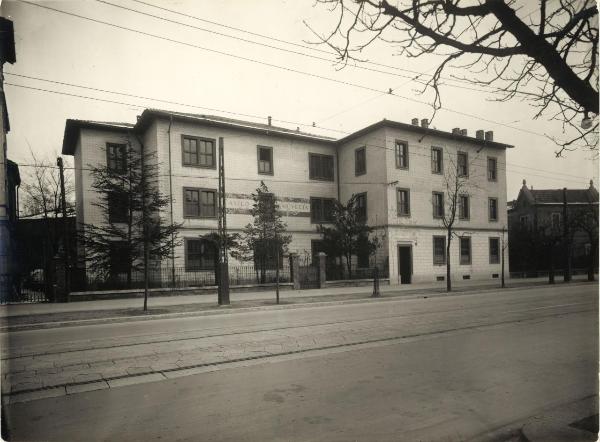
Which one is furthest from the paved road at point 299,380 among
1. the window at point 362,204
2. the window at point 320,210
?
the window at point 320,210

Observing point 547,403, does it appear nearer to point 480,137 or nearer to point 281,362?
point 281,362

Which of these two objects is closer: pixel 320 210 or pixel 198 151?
pixel 198 151

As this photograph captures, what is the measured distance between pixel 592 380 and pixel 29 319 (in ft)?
46.8

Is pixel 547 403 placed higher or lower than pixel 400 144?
lower

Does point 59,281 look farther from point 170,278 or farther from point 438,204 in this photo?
point 438,204

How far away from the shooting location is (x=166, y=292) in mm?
19812

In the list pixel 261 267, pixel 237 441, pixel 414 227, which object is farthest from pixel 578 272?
pixel 237 441

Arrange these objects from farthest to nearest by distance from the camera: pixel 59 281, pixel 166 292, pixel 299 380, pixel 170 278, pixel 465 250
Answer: pixel 465 250 < pixel 170 278 < pixel 166 292 < pixel 59 281 < pixel 299 380

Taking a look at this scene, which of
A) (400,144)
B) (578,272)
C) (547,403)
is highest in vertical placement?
(400,144)

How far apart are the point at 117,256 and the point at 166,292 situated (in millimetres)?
2856

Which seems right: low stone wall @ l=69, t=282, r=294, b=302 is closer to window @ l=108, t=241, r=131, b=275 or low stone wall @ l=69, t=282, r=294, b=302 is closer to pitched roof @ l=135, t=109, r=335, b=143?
window @ l=108, t=241, r=131, b=275

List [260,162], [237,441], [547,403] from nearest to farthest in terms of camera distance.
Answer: [237,441] < [547,403] < [260,162]

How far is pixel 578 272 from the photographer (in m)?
36.1

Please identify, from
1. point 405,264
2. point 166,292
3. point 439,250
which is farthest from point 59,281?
point 439,250
